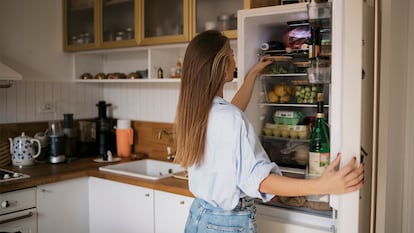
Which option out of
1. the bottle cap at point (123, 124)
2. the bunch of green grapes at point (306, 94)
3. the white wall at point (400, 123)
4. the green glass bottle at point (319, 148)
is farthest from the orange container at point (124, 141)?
the white wall at point (400, 123)

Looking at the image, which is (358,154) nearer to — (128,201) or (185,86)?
(185,86)

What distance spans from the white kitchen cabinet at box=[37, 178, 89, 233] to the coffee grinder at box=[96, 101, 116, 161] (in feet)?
1.72

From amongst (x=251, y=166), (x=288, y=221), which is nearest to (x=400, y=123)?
(x=288, y=221)

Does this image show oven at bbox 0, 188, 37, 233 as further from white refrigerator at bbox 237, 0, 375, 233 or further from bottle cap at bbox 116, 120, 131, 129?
white refrigerator at bbox 237, 0, 375, 233

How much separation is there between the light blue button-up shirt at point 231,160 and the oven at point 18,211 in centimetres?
131

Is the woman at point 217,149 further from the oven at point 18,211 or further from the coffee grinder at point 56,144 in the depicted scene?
the coffee grinder at point 56,144

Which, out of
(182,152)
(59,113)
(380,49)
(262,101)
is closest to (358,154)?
(380,49)

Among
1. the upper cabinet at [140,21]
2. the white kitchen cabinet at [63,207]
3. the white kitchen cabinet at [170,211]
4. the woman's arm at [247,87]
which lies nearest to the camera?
the woman's arm at [247,87]

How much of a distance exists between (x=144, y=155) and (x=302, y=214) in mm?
1579

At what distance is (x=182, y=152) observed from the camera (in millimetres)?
1421

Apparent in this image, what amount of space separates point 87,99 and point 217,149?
7.02 ft

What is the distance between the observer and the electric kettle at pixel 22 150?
2623 millimetres

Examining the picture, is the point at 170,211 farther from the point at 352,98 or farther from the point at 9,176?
the point at 352,98

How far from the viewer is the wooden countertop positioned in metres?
2.17
